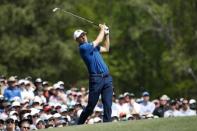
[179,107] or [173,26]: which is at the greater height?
[173,26]

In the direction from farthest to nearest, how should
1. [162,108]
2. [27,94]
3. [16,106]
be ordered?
[162,108]
[27,94]
[16,106]

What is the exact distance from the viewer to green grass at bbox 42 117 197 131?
17.7 m

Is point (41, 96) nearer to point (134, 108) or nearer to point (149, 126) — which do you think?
point (134, 108)

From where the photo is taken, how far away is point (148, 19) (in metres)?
56.8

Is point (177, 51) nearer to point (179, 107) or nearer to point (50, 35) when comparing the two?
point (50, 35)

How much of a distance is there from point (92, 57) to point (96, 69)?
0.28 meters

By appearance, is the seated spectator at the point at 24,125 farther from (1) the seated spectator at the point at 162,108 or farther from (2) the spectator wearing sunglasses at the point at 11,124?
(1) the seated spectator at the point at 162,108

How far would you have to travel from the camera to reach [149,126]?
1802cm

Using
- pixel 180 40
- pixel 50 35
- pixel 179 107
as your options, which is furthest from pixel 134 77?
pixel 179 107

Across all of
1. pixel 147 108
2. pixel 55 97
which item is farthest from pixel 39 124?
pixel 147 108

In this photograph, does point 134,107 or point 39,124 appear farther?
point 134,107

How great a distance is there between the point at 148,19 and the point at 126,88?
173 inches

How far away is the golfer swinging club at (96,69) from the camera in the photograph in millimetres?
18672

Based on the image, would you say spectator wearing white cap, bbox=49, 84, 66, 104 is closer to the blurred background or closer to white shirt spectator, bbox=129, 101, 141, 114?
white shirt spectator, bbox=129, 101, 141, 114
